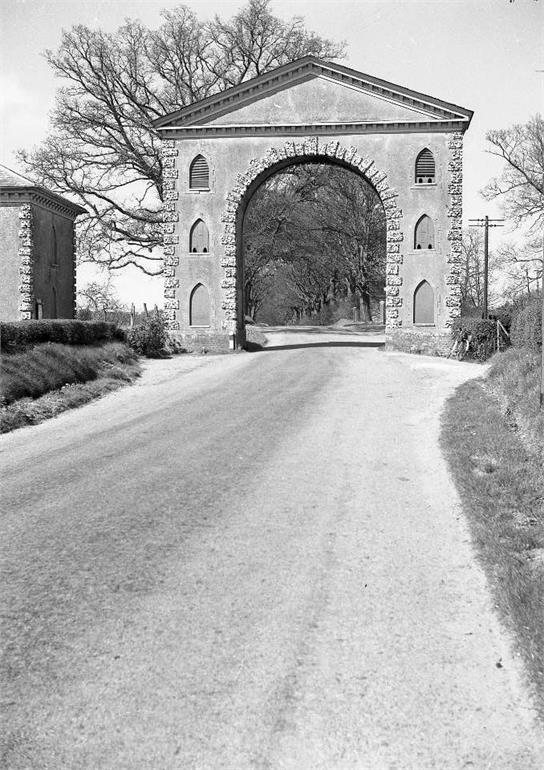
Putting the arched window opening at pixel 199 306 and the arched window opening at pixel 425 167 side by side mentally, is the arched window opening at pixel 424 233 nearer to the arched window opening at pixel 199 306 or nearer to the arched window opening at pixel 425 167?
the arched window opening at pixel 425 167

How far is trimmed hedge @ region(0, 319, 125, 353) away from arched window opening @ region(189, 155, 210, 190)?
8.05 m

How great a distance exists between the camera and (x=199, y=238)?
96.7 ft

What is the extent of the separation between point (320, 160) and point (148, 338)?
10.2m

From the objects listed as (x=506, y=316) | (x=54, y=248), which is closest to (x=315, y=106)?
(x=506, y=316)

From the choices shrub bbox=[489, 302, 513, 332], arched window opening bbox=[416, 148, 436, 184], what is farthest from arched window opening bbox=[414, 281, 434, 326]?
arched window opening bbox=[416, 148, 436, 184]

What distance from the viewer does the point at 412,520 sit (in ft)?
25.5

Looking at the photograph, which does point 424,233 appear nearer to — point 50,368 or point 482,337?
point 482,337

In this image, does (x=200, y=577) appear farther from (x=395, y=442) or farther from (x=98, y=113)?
(x=98, y=113)

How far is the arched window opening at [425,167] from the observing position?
92.8ft

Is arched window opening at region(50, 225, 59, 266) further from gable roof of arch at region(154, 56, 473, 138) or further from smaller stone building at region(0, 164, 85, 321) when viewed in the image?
gable roof of arch at region(154, 56, 473, 138)

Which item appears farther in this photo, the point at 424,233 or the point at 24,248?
the point at 24,248

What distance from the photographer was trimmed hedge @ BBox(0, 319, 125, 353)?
16.8 meters

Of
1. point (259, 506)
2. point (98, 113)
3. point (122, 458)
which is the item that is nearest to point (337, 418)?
point (122, 458)

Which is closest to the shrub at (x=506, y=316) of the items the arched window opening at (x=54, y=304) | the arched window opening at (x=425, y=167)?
the arched window opening at (x=425, y=167)
